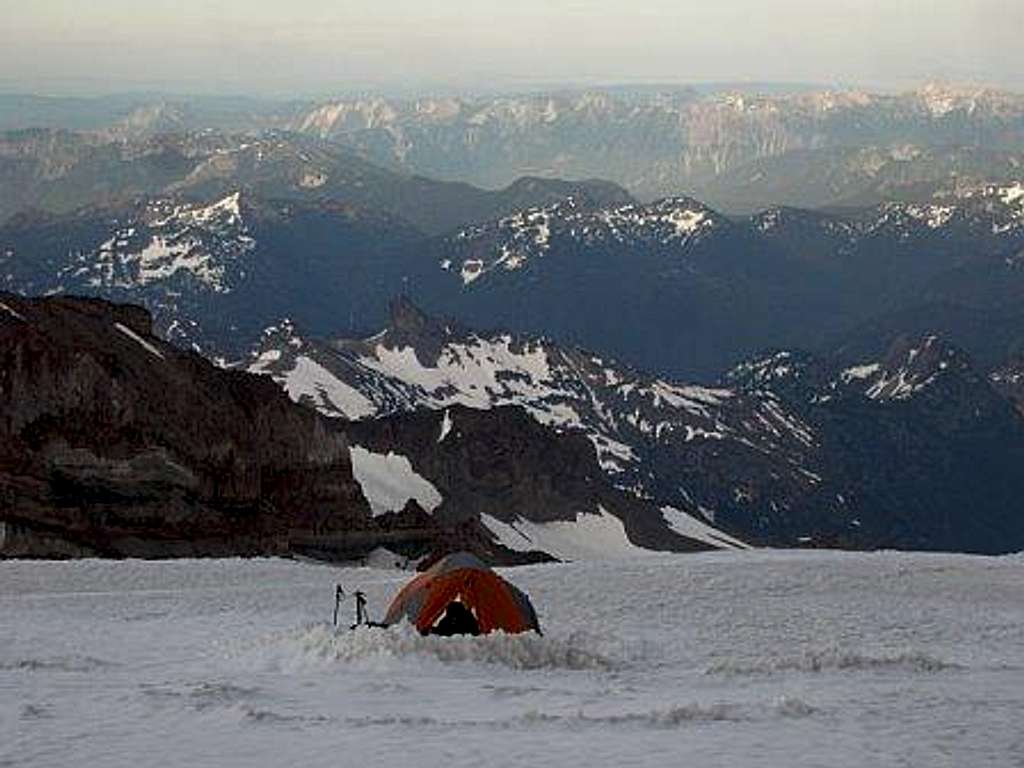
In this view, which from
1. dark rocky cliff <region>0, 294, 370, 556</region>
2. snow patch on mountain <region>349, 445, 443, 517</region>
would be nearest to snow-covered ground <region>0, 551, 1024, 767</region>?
dark rocky cliff <region>0, 294, 370, 556</region>

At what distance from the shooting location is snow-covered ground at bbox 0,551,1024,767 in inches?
640

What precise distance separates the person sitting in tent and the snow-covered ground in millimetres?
1907

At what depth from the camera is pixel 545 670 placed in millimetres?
24031

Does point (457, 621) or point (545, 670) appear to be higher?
point (457, 621)

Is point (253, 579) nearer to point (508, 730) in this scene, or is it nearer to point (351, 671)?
point (351, 671)

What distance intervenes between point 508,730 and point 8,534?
67.7 meters

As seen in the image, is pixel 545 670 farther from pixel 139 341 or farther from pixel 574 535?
pixel 574 535

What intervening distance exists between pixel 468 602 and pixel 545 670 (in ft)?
18.3

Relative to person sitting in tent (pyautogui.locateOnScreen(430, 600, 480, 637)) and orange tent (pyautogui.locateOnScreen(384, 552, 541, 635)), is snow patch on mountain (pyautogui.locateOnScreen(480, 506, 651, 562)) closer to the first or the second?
orange tent (pyautogui.locateOnScreen(384, 552, 541, 635))

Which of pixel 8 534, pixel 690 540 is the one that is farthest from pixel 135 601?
pixel 690 540

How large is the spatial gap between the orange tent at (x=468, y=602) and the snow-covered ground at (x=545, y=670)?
1060 mm

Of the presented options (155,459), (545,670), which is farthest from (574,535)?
(545,670)

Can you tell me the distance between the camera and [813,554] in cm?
4356

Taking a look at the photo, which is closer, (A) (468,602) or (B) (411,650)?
(B) (411,650)
